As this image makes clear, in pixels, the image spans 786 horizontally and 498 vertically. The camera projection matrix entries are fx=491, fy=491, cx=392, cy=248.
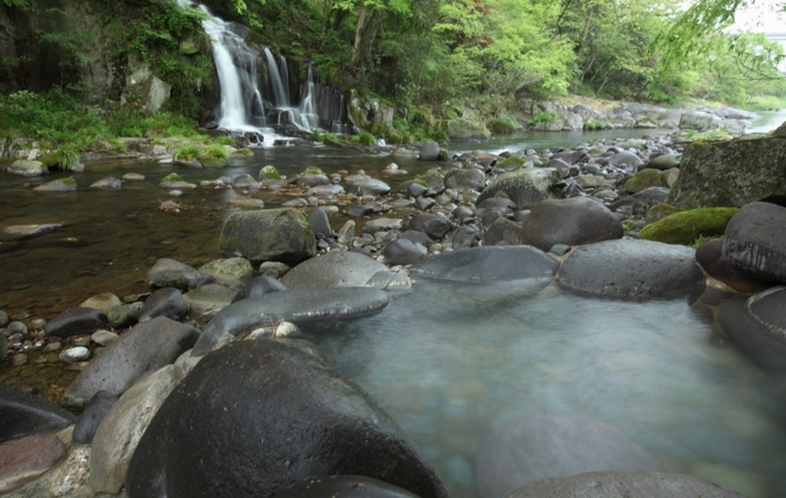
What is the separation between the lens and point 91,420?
2529 millimetres

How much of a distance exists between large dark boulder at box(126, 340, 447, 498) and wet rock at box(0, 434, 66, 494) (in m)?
0.56

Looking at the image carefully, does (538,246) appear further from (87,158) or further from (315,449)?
(87,158)

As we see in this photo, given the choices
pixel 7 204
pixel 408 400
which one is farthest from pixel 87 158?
pixel 408 400

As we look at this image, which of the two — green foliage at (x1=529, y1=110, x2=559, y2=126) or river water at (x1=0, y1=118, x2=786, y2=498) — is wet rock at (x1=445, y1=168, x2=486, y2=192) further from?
green foliage at (x1=529, y1=110, x2=559, y2=126)

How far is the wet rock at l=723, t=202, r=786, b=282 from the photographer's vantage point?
11.7 feet

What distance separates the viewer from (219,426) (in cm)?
182

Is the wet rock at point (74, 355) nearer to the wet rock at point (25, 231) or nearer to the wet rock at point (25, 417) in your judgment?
the wet rock at point (25, 417)

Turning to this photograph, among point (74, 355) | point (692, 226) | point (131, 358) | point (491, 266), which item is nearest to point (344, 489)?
point (131, 358)

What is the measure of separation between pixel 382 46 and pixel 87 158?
541 inches

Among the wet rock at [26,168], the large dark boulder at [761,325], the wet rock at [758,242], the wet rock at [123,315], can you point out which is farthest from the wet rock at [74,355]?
the wet rock at [26,168]

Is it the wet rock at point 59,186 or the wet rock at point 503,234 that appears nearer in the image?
the wet rock at point 503,234

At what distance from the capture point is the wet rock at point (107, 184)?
32.2 ft

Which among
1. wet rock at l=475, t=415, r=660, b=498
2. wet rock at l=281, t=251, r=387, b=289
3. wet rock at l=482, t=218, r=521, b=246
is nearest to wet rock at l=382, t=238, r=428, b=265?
wet rock at l=281, t=251, r=387, b=289

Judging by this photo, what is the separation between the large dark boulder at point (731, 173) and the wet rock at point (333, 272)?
397 cm
